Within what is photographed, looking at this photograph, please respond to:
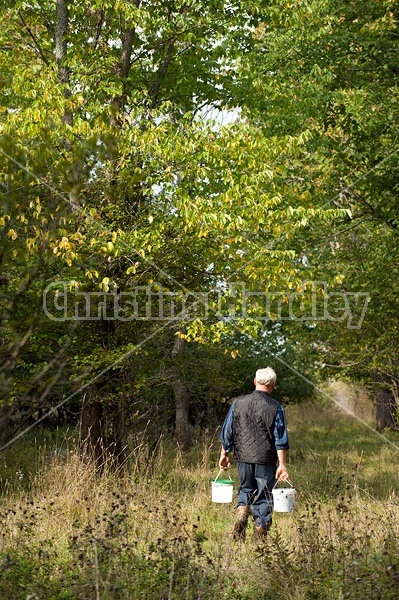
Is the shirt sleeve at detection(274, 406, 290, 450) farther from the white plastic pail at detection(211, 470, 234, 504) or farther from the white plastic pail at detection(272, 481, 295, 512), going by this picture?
the white plastic pail at detection(211, 470, 234, 504)

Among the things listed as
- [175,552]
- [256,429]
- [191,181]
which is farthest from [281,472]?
[191,181]

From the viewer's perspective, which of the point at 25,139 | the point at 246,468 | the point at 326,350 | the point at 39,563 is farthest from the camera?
the point at 326,350

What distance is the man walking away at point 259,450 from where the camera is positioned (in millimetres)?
7703

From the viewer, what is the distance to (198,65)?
13.6 meters

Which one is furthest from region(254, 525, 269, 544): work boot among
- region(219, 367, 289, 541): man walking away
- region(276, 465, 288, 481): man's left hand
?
region(276, 465, 288, 481): man's left hand

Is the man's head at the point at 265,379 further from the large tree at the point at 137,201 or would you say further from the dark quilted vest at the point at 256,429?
the large tree at the point at 137,201

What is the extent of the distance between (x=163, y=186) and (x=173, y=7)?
11.3ft

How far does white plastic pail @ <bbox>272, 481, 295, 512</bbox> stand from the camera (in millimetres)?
7355

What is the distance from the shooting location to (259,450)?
775cm

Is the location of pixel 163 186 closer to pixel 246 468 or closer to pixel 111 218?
pixel 111 218

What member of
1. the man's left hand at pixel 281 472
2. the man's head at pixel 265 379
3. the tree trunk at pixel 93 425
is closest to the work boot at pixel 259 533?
the man's left hand at pixel 281 472

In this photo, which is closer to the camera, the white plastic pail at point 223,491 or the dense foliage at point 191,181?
the white plastic pail at point 223,491

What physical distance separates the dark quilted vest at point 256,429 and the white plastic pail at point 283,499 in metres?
0.43

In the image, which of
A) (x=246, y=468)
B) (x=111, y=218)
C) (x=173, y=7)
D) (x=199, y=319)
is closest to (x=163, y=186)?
(x=111, y=218)
